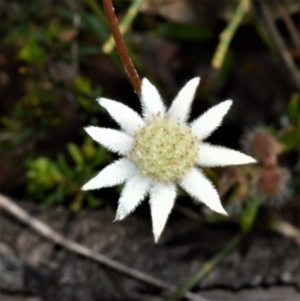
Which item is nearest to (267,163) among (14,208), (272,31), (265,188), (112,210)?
(265,188)

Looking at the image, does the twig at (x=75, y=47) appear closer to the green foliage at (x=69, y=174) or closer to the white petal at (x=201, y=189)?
the green foliage at (x=69, y=174)

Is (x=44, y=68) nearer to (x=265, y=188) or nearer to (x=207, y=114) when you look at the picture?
(x=265, y=188)

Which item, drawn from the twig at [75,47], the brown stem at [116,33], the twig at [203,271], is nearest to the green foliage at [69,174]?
the twig at [75,47]

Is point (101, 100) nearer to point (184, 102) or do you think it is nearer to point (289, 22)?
point (184, 102)

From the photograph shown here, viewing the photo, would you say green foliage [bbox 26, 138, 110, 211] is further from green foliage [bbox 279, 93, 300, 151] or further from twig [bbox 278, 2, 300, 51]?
twig [bbox 278, 2, 300, 51]

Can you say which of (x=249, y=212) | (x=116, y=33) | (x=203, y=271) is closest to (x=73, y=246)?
(x=203, y=271)

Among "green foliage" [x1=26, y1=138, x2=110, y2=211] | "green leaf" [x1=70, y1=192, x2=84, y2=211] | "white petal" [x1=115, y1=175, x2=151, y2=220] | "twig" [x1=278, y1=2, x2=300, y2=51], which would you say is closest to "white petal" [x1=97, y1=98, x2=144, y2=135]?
"white petal" [x1=115, y1=175, x2=151, y2=220]
